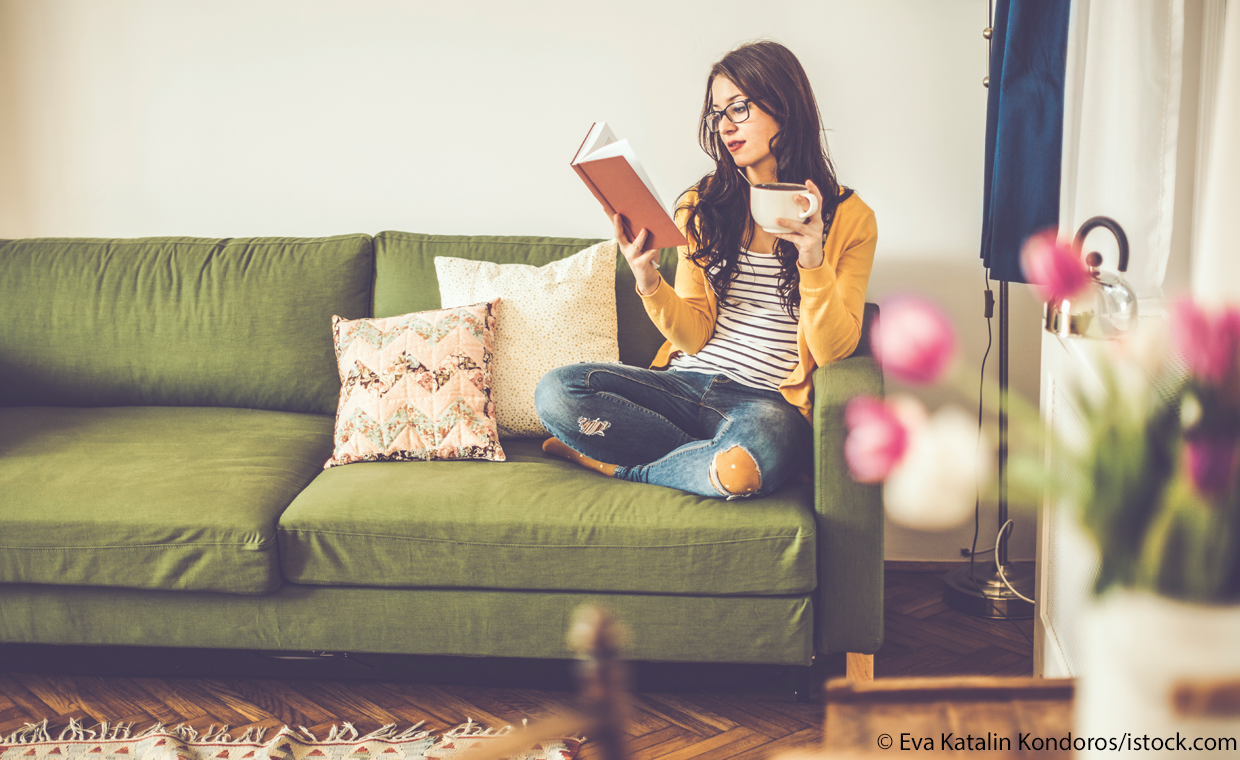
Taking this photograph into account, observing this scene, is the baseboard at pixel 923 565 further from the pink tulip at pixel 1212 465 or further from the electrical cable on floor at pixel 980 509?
the pink tulip at pixel 1212 465

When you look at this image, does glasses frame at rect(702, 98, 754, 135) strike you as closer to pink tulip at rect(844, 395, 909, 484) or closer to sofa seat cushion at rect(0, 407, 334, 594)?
sofa seat cushion at rect(0, 407, 334, 594)

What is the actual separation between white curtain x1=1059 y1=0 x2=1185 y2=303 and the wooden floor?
2.61 feet

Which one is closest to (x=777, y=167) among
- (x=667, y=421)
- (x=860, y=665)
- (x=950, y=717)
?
(x=667, y=421)

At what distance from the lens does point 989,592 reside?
2035mm

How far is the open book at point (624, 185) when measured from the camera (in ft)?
5.03

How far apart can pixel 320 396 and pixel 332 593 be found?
652mm

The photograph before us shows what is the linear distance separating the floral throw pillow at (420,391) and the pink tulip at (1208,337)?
1.46 metres

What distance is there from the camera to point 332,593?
1624mm

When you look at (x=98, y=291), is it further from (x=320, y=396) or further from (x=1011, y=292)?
(x=1011, y=292)

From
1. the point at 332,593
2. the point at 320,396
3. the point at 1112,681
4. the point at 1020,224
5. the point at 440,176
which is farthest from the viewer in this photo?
the point at 440,176

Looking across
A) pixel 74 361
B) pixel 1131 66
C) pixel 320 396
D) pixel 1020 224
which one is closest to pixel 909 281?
pixel 1020 224

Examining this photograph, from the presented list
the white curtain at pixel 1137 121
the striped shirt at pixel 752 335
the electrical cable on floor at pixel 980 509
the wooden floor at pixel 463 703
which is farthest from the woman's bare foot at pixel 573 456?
the white curtain at pixel 1137 121

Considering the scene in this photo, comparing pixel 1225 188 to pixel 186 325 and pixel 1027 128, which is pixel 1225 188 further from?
pixel 186 325

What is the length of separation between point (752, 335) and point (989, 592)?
78 cm
